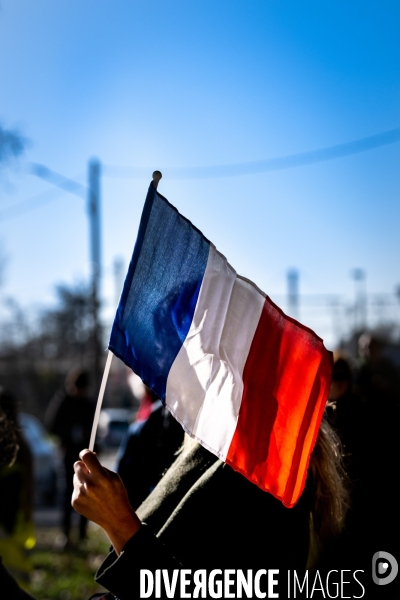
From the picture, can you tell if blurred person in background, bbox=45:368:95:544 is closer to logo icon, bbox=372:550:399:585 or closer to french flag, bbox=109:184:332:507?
logo icon, bbox=372:550:399:585

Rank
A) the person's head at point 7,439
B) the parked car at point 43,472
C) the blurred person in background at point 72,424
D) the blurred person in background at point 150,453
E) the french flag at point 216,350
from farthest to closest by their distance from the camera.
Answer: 1. the parked car at point 43,472
2. the blurred person in background at point 72,424
3. the person's head at point 7,439
4. the blurred person in background at point 150,453
5. the french flag at point 216,350

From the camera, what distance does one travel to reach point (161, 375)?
2.44 m

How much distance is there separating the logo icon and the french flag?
3.08 feet

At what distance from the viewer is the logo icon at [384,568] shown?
2917 mm

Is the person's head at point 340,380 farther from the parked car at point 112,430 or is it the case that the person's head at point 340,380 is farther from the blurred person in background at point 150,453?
the parked car at point 112,430

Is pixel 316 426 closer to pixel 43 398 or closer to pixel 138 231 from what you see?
pixel 138 231

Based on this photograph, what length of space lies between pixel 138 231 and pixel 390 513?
176 cm

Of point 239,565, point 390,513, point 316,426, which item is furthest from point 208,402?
point 390,513

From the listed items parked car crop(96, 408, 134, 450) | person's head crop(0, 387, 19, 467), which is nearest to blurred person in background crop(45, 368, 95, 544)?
person's head crop(0, 387, 19, 467)

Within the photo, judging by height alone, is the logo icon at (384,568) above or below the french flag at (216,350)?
below

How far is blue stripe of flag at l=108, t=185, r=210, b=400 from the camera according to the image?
241cm

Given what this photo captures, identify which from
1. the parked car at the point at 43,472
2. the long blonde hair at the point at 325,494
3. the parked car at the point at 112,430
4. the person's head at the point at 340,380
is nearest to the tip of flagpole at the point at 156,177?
the long blonde hair at the point at 325,494

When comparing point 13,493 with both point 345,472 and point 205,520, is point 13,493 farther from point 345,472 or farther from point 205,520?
point 205,520

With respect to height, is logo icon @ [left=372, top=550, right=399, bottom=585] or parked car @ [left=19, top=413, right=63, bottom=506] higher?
parked car @ [left=19, top=413, right=63, bottom=506]
